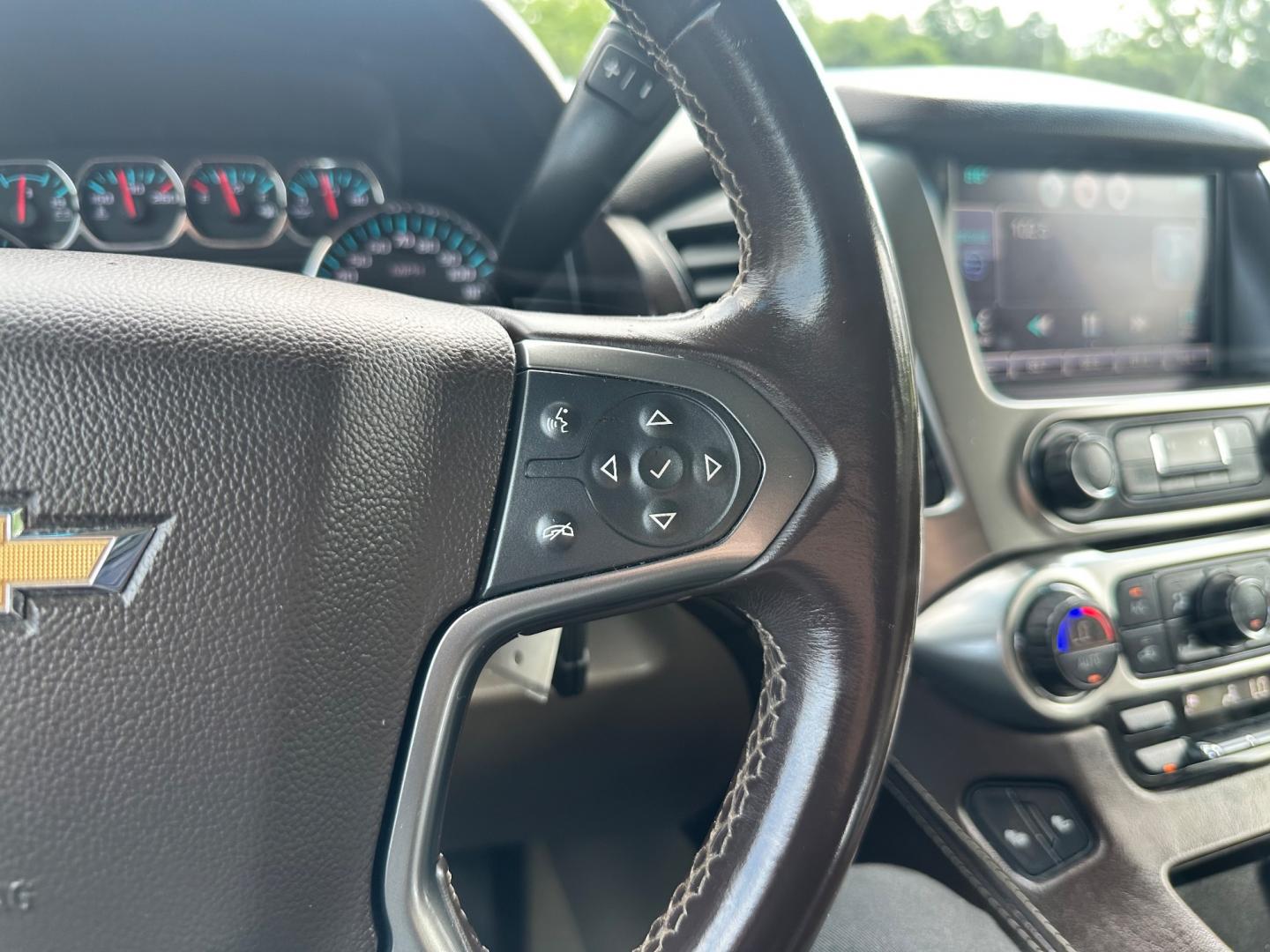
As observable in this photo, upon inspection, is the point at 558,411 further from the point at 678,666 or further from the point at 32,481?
the point at 678,666

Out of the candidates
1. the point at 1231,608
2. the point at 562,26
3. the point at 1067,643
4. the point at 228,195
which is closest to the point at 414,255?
the point at 228,195

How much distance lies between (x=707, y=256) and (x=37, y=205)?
2.60 feet

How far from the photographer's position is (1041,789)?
1062 millimetres

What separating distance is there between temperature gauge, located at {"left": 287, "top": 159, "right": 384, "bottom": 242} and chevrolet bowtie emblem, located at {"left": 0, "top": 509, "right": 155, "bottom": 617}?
97cm

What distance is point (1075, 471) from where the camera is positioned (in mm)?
1055

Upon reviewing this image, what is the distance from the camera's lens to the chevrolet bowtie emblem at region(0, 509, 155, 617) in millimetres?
533

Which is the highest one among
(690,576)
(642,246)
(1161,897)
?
(642,246)

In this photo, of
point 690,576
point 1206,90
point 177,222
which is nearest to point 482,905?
point 690,576

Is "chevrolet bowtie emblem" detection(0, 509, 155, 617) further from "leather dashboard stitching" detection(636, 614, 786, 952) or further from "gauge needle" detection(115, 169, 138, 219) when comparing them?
"gauge needle" detection(115, 169, 138, 219)

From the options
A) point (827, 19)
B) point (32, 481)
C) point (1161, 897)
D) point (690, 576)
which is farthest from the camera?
point (827, 19)

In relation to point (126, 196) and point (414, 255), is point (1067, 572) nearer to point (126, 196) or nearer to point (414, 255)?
point (414, 255)

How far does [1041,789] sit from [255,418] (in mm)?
824

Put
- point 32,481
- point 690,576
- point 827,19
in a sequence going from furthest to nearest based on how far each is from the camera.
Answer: point 827,19, point 690,576, point 32,481

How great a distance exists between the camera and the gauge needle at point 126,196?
1366mm
